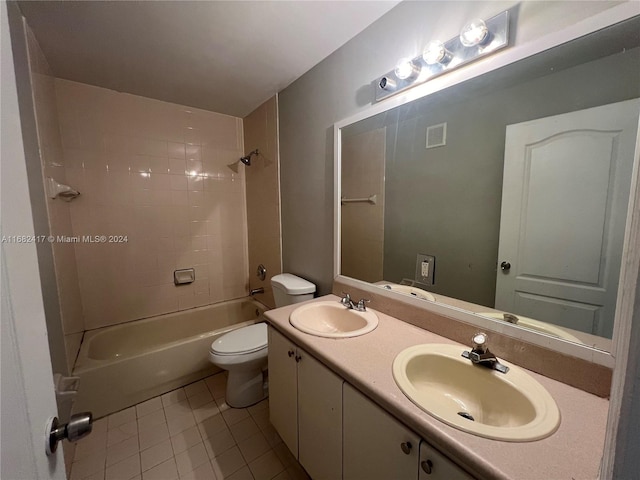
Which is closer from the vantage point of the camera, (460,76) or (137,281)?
(460,76)

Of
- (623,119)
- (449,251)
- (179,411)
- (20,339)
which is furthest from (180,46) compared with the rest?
(179,411)

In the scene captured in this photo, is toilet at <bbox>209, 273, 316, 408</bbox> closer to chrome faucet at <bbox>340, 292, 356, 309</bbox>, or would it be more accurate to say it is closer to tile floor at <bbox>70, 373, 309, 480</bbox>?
tile floor at <bbox>70, 373, 309, 480</bbox>

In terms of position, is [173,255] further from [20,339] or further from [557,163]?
[557,163]

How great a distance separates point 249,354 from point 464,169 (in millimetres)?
1618

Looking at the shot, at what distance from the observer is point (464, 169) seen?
1129mm

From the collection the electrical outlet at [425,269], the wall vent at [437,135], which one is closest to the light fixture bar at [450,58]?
the wall vent at [437,135]

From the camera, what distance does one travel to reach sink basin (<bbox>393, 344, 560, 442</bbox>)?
0.63m

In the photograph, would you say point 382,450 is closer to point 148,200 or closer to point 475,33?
point 475,33

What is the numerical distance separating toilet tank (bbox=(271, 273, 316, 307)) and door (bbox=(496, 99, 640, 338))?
1102 mm

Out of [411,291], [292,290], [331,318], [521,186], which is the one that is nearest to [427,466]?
[411,291]

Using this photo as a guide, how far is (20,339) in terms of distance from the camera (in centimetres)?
40

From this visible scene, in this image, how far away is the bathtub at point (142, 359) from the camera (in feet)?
5.44

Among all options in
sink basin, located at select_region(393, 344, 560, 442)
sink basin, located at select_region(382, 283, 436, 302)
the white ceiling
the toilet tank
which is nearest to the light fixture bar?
the white ceiling

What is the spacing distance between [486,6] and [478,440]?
138cm
